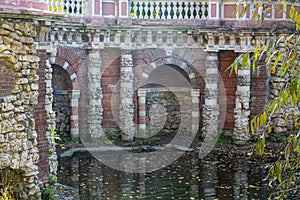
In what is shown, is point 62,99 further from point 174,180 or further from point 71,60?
point 174,180

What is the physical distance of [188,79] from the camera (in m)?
19.8

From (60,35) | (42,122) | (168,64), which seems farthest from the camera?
(168,64)

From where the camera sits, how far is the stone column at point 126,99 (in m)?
18.5

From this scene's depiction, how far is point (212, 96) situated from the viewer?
19.0m

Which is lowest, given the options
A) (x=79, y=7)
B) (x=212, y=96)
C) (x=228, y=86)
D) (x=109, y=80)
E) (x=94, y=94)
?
(x=212, y=96)

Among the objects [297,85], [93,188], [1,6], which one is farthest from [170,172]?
[297,85]

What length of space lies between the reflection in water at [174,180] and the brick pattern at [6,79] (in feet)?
12.2

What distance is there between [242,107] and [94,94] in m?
5.57

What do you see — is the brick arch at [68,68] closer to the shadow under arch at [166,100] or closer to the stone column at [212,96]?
the shadow under arch at [166,100]

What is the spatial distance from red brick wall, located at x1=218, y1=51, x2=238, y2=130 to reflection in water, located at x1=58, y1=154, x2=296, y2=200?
8.82ft

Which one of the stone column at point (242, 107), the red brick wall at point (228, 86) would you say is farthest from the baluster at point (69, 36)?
the stone column at point (242, 107)

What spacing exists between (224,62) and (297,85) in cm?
1431

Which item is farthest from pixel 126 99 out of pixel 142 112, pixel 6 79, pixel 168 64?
pixel 6 79

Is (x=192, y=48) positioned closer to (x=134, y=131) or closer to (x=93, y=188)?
(x=134, y=131)
